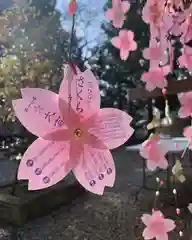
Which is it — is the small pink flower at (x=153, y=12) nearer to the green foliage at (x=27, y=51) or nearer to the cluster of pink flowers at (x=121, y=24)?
the cluster of pink flowers at (x=121, y=24)

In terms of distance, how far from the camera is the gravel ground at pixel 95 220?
1.51 meters

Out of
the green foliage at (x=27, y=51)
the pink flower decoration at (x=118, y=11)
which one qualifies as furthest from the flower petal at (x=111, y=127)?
the green foliage at (x=27, y=51)

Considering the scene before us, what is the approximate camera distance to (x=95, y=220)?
168cm

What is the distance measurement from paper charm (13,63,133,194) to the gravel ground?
960mm

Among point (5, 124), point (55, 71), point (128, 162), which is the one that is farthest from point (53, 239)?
point (128, 162)

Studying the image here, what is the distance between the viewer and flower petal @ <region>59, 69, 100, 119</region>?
1.19 feet

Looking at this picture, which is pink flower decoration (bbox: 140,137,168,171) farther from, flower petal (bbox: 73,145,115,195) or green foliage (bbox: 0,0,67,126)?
green foliage (bbox: 0,0,67,126)

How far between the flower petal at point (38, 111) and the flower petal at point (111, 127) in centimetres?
5

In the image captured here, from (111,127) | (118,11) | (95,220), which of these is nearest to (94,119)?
(111,127)

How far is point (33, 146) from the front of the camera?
36 centimetres

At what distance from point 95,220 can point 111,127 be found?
1410mm

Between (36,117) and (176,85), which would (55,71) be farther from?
(36,117)

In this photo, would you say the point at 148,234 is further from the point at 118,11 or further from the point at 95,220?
the point at 95,220

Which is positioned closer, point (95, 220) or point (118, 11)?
point (118, 11)
